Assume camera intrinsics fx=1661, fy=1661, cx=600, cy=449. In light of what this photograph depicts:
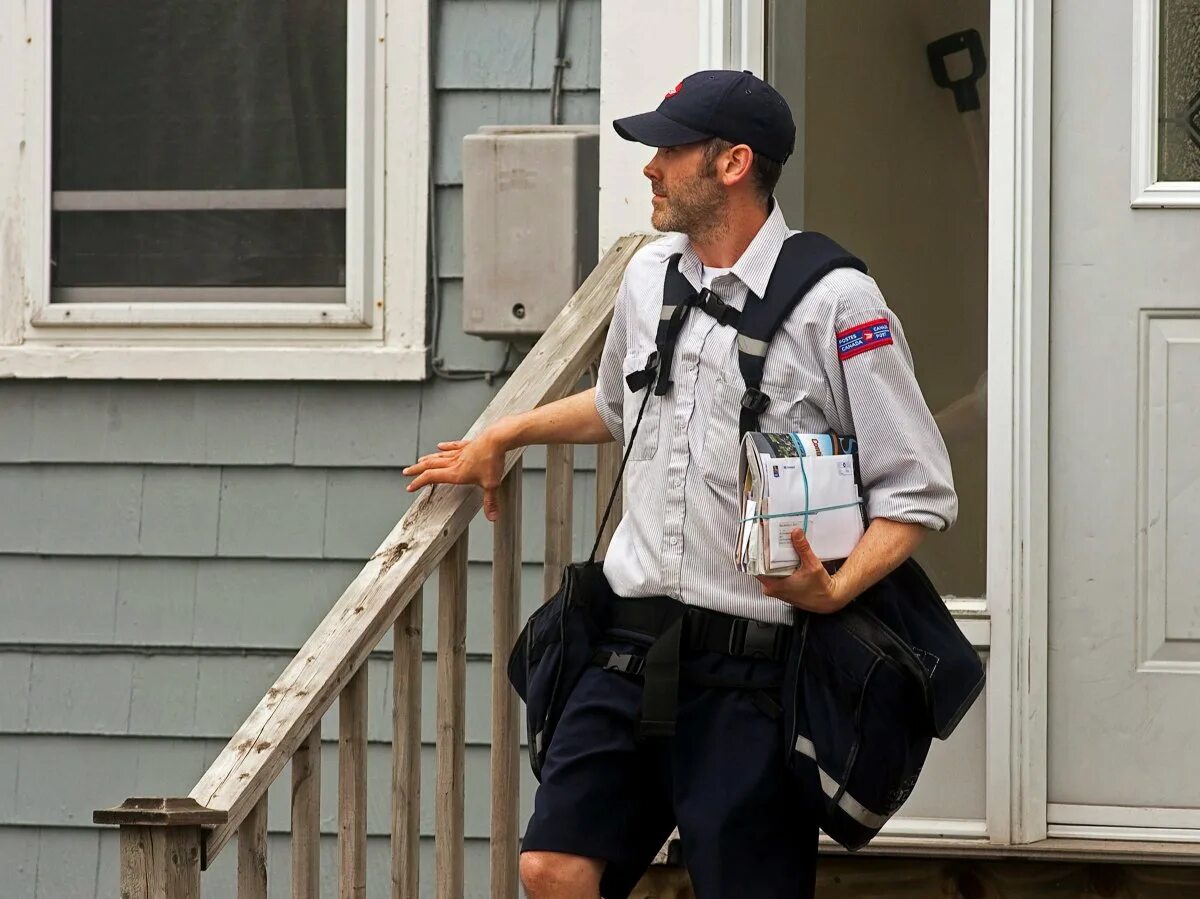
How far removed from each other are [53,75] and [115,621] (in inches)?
55.0

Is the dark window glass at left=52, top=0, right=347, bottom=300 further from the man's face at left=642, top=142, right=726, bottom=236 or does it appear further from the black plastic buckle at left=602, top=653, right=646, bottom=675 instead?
the black plastic buckle at left=602, top=653, right=646, bottom=675

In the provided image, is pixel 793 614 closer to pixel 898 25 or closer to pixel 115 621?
pixel 898 25

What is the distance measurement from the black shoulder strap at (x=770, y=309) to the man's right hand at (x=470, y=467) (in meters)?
0.48

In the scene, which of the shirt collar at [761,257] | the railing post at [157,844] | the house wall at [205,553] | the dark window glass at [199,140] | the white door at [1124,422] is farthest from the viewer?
the dark window glass at [199,140]

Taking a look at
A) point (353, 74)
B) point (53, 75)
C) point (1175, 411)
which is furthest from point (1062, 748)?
point (53, 75)

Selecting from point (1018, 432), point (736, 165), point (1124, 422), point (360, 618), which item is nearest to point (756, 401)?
point (736, 165)

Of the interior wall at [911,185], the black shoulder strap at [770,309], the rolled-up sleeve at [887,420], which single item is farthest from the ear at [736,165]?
the interior wall at [911,185]

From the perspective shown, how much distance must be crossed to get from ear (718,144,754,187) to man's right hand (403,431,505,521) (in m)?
0.55

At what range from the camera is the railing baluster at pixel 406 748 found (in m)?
2.64

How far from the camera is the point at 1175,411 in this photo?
3.34 m

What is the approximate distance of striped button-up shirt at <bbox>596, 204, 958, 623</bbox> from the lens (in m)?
2.32

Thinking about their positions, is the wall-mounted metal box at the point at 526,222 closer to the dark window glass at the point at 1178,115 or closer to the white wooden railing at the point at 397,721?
the white wooden railing at the point at 397,721

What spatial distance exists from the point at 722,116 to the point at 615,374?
0.45 meters

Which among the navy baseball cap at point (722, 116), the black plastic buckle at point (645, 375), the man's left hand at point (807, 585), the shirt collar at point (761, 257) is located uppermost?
the navy baseball cap at point (722, 116)
